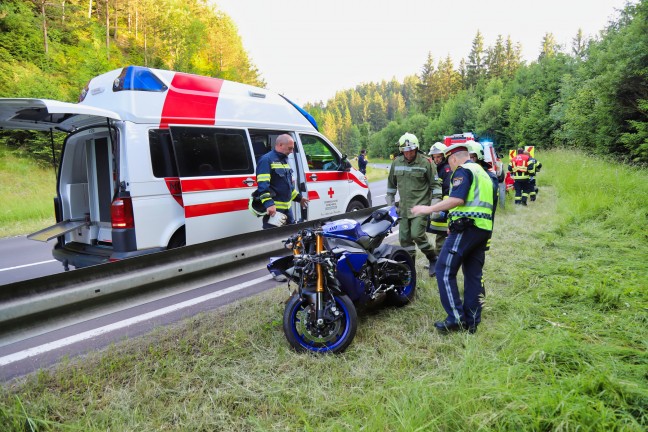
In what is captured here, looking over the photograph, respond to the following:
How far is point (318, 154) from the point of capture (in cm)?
610

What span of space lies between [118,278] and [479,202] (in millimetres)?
2714

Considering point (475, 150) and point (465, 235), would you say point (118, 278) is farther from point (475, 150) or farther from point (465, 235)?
point (475, 150)

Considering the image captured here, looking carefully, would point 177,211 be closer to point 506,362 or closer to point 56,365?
point 56,365

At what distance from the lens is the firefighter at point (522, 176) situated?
31.3 feet

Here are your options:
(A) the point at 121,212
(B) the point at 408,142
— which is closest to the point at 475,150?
(B) the point at 408,142

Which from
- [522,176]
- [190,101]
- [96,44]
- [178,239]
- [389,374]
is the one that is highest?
[96,44]

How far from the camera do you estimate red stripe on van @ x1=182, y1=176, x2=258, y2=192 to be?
4.26 m

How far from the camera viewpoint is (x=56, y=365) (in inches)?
109

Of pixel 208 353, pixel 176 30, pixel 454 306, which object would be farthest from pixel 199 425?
pixel 176 30

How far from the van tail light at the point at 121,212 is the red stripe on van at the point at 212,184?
622mm

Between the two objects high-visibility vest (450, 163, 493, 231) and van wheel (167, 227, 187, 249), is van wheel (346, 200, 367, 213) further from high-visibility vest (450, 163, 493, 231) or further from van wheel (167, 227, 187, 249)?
high-visibility vest (450, 163, 493, 231)

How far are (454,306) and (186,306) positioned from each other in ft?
8.81

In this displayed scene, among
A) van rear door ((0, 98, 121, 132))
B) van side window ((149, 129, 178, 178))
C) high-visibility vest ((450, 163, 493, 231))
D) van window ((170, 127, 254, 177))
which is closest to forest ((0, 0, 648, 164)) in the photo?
high-visibility vest ((450, 163, 493, 231))

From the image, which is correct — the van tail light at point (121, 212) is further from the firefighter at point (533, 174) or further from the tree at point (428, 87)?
the tree at point (428, 87)
